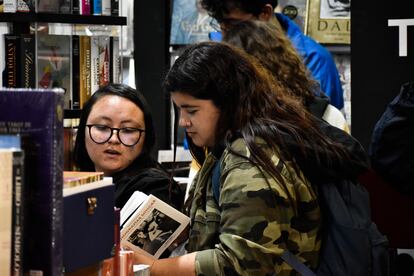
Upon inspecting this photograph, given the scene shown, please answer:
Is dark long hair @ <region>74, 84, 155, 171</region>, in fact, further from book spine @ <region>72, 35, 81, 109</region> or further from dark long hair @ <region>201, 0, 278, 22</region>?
dark long hair @ <region>201, 0, 278, 22</region>

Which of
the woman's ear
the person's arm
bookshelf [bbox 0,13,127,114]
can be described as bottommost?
the person's arm

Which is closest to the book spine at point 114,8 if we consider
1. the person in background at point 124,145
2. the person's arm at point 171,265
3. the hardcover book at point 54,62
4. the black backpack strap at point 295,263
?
the hardcover book at point 54,62

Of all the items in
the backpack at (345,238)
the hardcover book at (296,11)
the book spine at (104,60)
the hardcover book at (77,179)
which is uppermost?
the hardcover book at (296,11)

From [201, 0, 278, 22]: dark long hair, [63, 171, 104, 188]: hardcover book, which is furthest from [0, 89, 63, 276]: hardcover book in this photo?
[201, 0, 278, 22]: dark long hair

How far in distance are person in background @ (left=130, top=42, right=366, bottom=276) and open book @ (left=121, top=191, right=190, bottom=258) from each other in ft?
0.18

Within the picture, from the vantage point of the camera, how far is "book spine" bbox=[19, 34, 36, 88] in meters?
3.57

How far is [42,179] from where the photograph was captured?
167 cm

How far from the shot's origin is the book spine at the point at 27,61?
357 cm

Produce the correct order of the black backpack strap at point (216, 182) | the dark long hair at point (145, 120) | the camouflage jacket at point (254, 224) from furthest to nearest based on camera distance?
the dark long hair at point (145, 120) < the black backpack strap at point (216, 182) < the camouflage jacket at point (254, 224)

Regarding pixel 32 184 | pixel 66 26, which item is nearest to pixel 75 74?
pixel 66 26

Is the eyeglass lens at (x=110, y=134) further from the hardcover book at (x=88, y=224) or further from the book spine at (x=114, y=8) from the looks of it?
the hardcover book at (x=88, y=224)

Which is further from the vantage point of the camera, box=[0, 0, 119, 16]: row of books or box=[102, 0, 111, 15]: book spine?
box=[102, 0, 111, 15]: book spine

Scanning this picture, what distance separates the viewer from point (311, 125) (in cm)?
246

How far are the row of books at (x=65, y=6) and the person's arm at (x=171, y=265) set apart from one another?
1.56m
